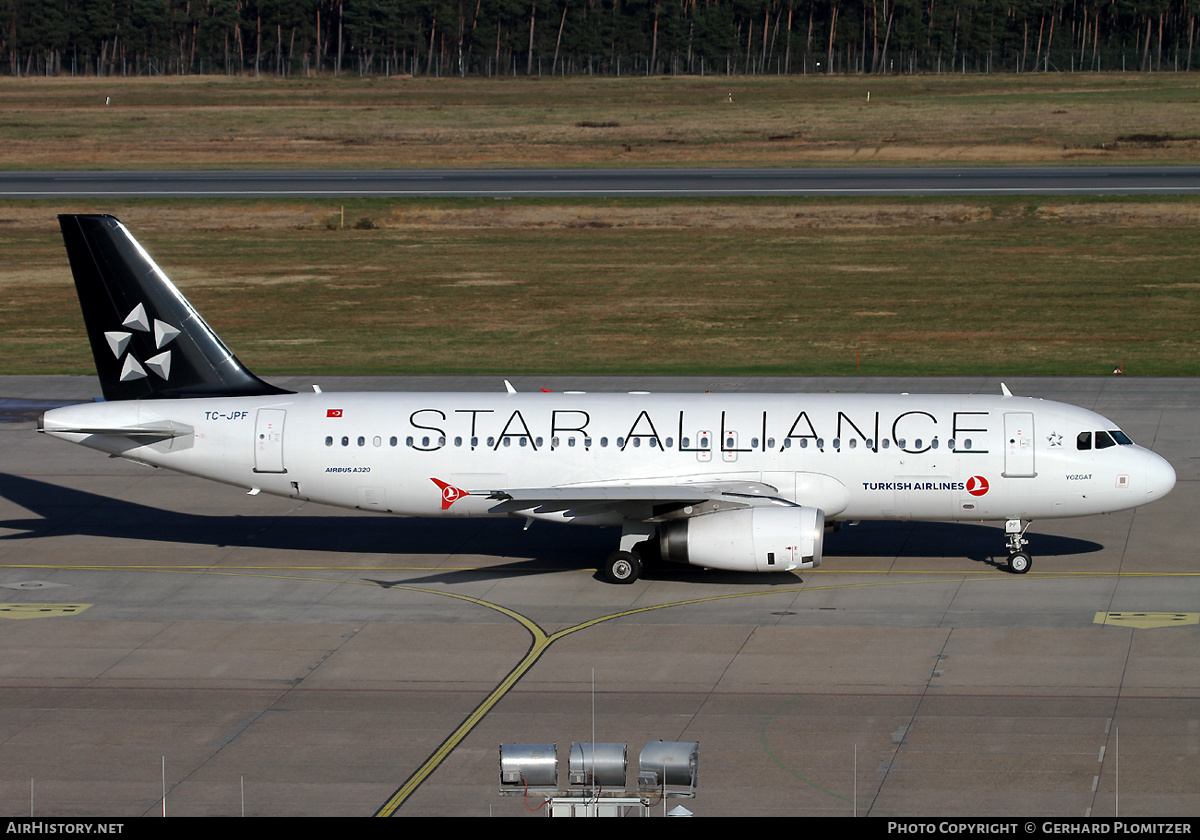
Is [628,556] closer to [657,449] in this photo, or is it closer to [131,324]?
[657,449]

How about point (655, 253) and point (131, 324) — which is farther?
point (655, 253)

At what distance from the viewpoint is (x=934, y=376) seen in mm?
53188

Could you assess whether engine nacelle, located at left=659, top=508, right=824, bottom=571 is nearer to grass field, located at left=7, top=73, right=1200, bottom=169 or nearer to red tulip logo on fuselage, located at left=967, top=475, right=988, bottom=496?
red tulip logo on fuselage, located at left=967, top=475, right=988, bottom=496

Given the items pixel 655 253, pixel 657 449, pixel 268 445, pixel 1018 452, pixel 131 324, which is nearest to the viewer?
pixel 1018 452

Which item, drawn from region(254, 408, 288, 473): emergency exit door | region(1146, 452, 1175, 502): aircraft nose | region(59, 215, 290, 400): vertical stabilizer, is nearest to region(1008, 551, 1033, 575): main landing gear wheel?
region(1146, 452, 1175, 502): aircraft nose

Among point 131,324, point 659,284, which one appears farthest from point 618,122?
point 131,324

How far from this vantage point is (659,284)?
238 ft

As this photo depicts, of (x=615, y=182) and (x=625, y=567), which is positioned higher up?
(x=615, y=182)

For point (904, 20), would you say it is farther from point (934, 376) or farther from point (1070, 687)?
point (1070, 687)

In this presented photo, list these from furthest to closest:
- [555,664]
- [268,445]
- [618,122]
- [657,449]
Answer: [618,122] < [268,445] < [657,449] < [555,664]

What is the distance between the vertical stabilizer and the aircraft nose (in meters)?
21.6

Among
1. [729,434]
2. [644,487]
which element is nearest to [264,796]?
[644,487]

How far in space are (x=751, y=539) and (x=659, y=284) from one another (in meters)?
43.2

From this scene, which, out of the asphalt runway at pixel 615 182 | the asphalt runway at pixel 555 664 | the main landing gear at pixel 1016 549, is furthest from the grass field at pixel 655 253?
the main landing gear at pixel 1016 549
